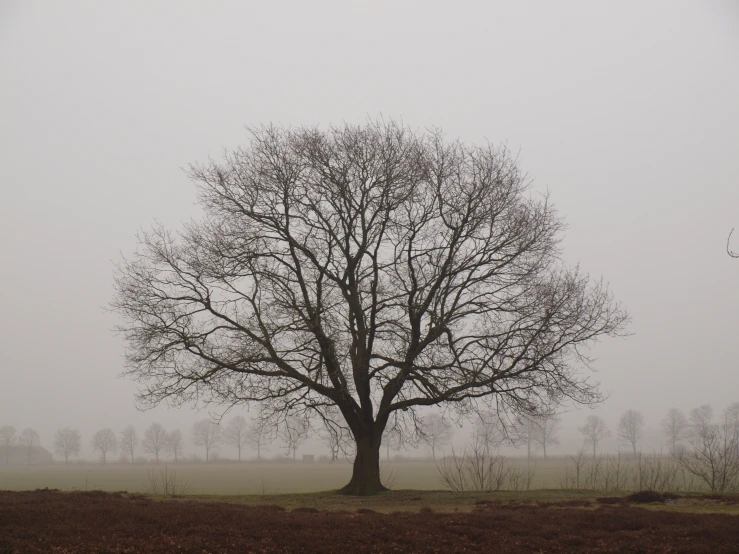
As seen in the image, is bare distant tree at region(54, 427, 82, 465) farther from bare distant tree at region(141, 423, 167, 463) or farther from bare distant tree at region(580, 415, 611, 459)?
bare distant tree at region(580, 415, 611, 459)

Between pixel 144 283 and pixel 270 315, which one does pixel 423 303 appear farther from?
pixel 144 283

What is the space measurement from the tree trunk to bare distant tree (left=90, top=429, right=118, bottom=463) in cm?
10358

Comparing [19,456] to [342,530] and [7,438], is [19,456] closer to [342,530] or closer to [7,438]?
[7,438]

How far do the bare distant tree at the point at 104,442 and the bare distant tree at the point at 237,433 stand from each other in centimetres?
2096

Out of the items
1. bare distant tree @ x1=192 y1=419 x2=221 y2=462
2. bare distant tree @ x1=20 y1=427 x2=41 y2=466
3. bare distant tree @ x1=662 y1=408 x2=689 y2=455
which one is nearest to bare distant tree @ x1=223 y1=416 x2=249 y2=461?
bare distant tree @ x1=192 y1=419 x2=221 y2=462

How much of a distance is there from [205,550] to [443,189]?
14.6 metres

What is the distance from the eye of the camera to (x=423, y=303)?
65.6ft

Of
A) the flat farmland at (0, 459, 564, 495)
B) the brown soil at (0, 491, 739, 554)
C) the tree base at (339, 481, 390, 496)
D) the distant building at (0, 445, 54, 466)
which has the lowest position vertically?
the distant building at (0, 445, 54, 466)

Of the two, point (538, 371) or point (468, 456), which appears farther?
point (468, 456)

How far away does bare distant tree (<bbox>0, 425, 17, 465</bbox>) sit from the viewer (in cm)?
10750

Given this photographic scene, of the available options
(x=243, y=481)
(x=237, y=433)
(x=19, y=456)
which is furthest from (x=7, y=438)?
(x=243, y=481)

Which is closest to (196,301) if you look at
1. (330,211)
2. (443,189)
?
(330,211)

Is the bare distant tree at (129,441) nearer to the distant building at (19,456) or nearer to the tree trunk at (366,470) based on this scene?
the distant building at (19,456)

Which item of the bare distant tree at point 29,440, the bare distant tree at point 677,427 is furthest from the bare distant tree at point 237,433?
the bare distant tree at point 677,427
